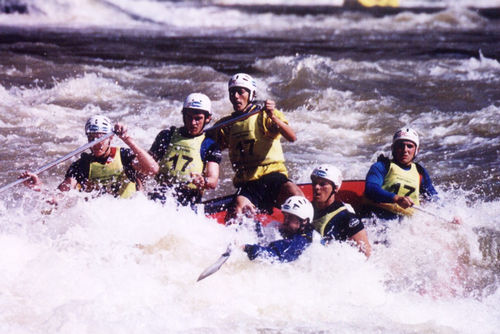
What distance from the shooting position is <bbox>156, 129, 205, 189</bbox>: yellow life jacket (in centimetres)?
582

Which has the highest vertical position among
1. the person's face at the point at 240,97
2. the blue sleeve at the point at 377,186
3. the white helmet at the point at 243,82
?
the white helmet at the point at 243,82

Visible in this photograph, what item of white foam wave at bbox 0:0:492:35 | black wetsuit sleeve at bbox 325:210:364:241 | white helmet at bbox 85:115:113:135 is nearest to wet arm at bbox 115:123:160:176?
white helmet at bbox 85:115:113:135

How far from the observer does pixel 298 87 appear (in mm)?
15109

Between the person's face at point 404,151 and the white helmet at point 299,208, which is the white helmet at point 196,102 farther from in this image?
the person's face at point 404,151

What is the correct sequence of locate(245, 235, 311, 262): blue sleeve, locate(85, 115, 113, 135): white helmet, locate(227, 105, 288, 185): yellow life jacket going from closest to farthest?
locate(245, 235, 311, 262): blue sleeve < locate(85, 115, 113, 135): white helmet < locate(227, 105, 288, 185): yellow life jacket

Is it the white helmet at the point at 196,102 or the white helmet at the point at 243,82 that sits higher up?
the white helmet at the point at 243,82

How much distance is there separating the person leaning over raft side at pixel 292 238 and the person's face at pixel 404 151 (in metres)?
1.51

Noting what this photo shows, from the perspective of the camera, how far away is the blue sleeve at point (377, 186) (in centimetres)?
604

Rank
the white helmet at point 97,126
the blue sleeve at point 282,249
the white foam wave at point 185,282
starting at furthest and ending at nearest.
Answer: the white helmet at point 97,126
the blue sleeve at point 282,249
the white foam wave at point 185,282

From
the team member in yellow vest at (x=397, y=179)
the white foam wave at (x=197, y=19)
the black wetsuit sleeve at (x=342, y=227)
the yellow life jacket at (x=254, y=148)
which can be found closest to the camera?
the black wetsuit sleeve at (x=342, y=227)

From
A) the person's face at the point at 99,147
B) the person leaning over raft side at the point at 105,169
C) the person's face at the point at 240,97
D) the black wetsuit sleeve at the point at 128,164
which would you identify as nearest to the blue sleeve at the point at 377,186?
the person's face at the point at 240,97

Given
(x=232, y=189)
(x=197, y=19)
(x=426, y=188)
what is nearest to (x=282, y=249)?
(x=426, y=188)

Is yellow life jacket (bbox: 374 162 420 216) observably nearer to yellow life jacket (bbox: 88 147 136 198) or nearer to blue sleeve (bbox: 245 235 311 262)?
blue sleeve (bbox: 245 235 311 262)

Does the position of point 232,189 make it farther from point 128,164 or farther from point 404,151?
point 128,164
